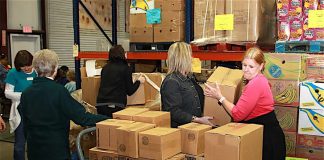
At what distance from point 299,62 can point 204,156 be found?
152 centimetres

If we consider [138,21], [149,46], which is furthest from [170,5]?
[149,46]

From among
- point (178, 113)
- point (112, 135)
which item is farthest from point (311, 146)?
point (112, 135)

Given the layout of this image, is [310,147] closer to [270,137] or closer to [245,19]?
[270,137]

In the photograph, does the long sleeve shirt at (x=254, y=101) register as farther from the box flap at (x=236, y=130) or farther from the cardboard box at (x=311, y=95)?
the cardboard box at (x=311, y=95)

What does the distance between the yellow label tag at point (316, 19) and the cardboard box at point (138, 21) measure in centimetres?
210

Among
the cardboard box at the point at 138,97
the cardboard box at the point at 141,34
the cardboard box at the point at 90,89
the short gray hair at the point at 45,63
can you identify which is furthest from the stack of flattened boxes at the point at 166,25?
the short gray hair at the point at 45,63

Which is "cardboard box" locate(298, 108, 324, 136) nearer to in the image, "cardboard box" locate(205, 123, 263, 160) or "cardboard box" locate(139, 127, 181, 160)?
"cardboard box" locate(205, 123, 263, 160)

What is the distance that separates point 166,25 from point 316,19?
6.28 ft

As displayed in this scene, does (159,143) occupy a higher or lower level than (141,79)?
lower

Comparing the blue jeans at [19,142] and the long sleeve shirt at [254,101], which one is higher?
the long sleeve shirt at [254,101]

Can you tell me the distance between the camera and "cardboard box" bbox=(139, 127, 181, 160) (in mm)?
2592

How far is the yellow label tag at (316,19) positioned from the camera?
3.74m

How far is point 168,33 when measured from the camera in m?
4.95

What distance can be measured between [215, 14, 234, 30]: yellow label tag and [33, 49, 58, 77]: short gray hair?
206cm
